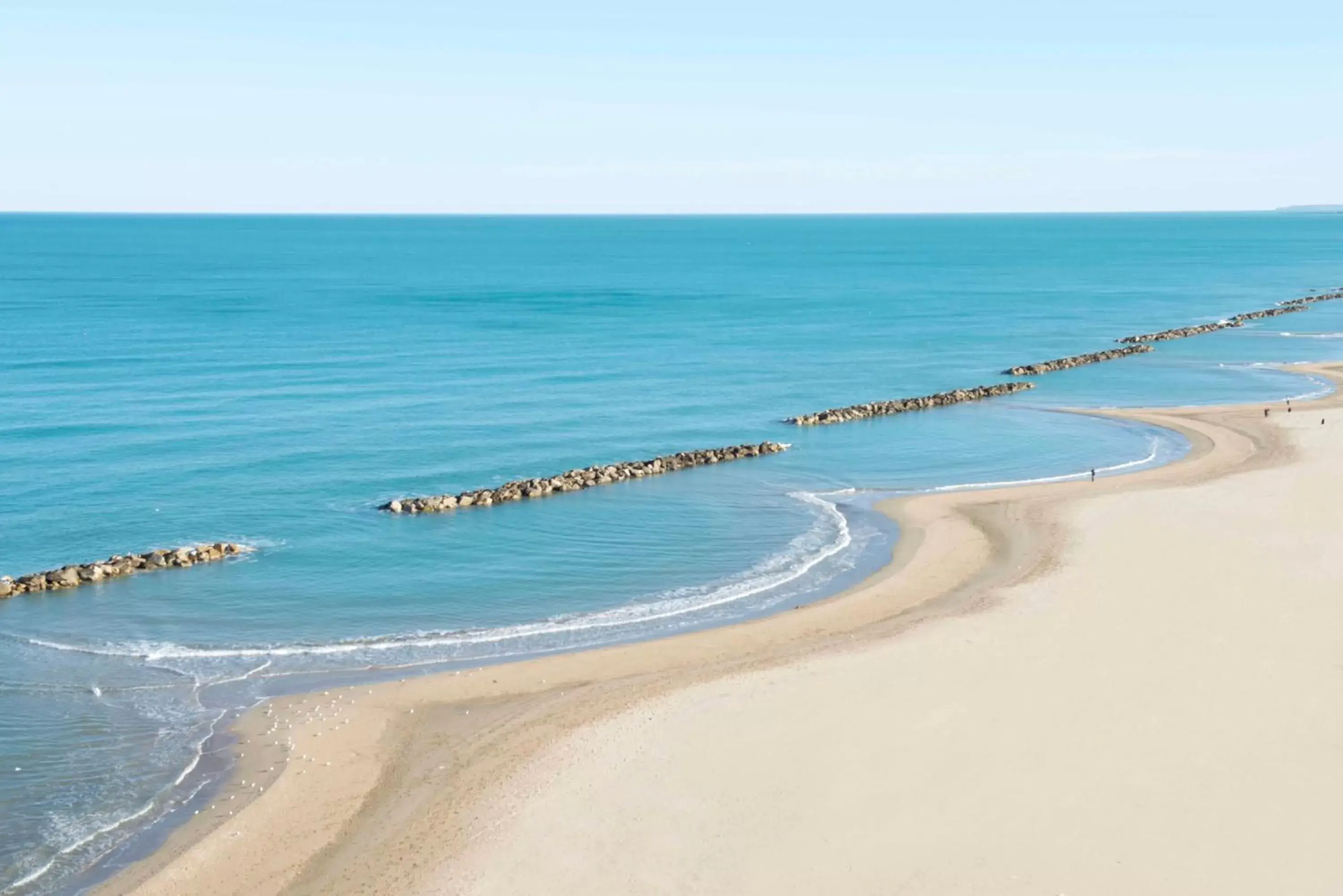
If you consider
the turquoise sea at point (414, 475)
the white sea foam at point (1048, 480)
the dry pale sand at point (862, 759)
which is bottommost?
→ the dry pale sand at point (862, 759)

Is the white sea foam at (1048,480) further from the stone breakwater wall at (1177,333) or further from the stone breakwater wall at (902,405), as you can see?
the stone breakwater wall at (1177,333)

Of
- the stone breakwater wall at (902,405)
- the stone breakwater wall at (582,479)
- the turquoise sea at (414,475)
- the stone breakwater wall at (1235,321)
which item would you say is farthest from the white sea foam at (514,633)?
the stone breakwater wall at (1235,321)

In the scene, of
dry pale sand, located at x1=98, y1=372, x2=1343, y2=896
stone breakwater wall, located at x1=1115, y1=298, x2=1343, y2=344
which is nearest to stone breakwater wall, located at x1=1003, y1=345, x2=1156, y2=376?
stone breakwater wall, located at x1=1115, y1=298, x2=1343, y2=344

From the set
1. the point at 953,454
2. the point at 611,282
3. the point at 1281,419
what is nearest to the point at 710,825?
the point at 953,454

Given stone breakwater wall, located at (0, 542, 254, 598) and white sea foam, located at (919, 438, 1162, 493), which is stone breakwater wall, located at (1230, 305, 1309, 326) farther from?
stone breakwater wall, located at (0, 542, 254, 598)

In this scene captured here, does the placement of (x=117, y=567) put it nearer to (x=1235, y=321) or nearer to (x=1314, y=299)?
(x=1235, y=321)

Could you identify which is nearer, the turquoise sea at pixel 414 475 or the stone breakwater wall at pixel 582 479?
the turquoise sea at pixel 414 475
